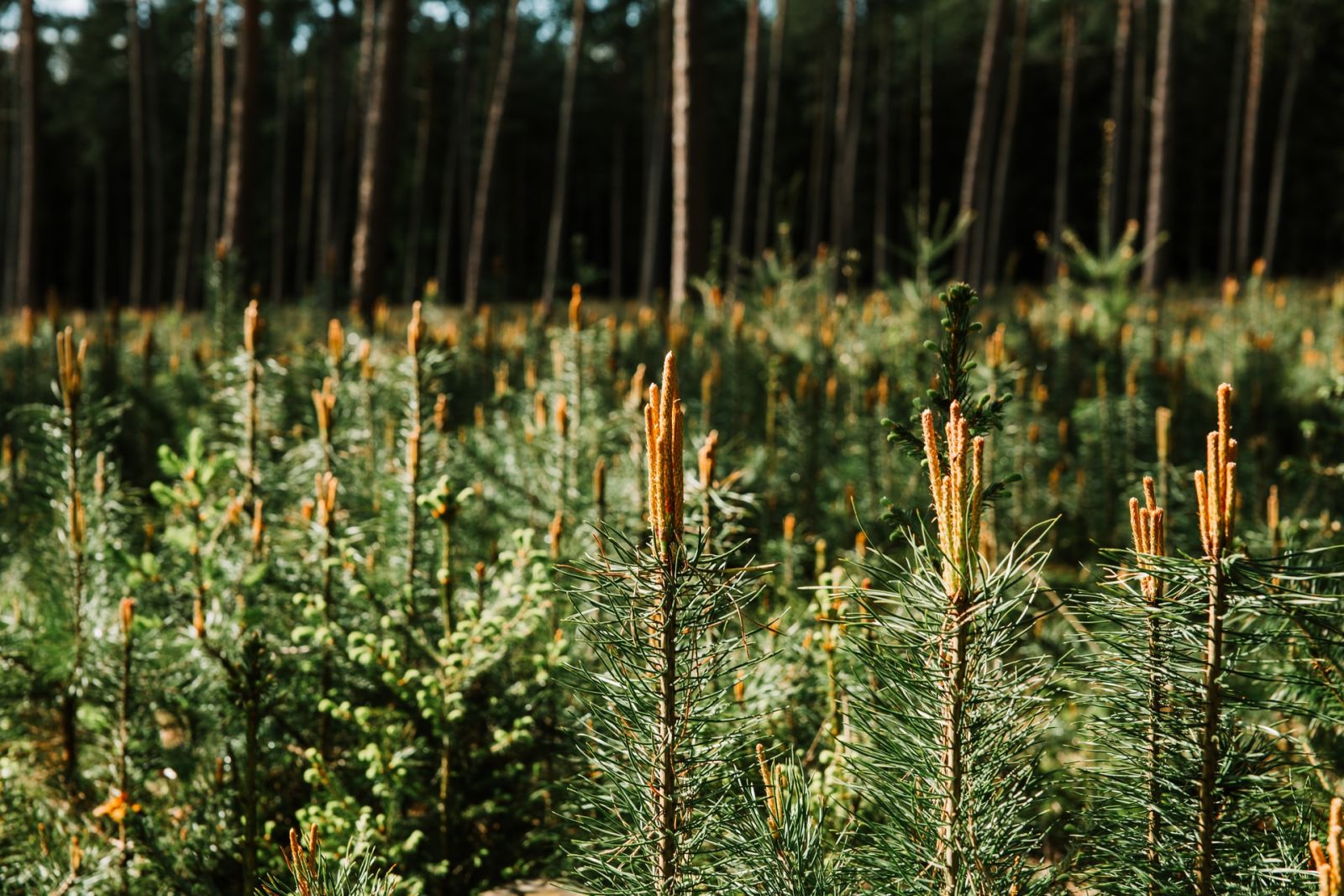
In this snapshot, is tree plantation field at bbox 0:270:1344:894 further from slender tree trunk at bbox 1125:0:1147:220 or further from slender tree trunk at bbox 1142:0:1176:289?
slender tree trunk at bbox 1125:0:1147:220

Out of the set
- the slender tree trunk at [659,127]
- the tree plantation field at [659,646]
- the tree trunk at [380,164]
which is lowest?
the tree plantation field at [659,646]

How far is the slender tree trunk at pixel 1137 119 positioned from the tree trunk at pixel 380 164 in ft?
52.0

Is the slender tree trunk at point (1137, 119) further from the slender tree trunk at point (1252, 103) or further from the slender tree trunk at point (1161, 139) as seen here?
the slender tree trunk at point (1161, 139)

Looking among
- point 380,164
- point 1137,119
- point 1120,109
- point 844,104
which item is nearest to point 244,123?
point 380,164

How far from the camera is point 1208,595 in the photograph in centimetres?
96

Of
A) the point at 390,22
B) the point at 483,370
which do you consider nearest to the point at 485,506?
the point at 483,370

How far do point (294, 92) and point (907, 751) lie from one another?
133ft

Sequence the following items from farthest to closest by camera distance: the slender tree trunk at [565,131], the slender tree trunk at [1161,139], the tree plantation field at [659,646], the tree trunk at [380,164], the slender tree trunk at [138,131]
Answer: the slender tree trunk at [138,131], the slender tree trunk at [565,131], the slender tree trunk at [1161,139], the tree trunk at [380,164], the tree plantation field at [659,646]

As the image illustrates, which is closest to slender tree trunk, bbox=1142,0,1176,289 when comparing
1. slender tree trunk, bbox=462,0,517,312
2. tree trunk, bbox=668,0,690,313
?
tree trunk, bbox=668,0,690,313

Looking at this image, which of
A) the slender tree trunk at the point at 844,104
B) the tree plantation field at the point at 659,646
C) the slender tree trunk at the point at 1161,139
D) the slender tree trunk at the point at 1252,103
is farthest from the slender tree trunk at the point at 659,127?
the tree plantation field at the point at 659,646

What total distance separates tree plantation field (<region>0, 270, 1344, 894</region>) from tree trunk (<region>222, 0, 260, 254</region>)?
654cm

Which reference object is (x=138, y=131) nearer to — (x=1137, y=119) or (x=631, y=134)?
(x=631, y=134)

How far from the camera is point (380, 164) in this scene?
9375 mm

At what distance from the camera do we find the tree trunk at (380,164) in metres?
9.10
